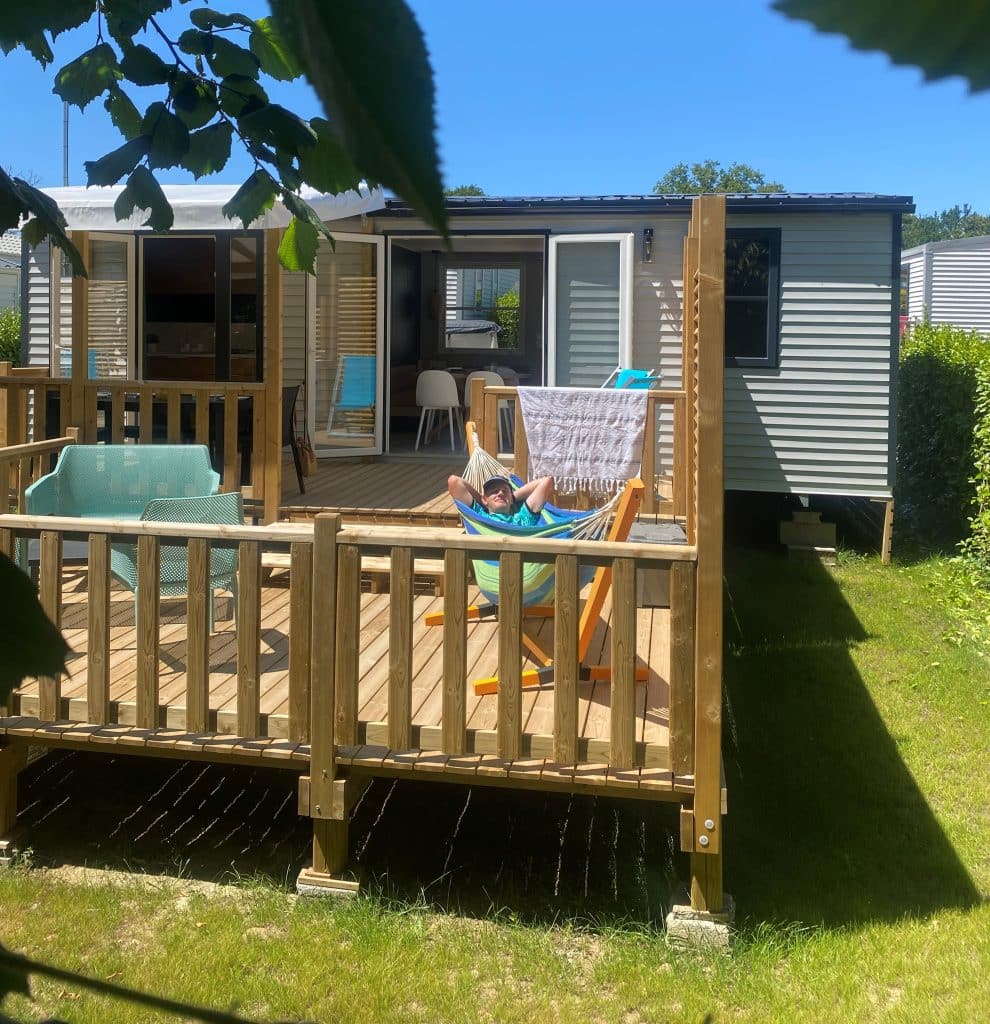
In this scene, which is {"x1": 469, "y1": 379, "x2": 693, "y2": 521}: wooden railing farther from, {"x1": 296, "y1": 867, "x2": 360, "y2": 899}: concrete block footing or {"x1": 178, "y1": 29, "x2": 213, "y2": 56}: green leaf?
{"x1": 178, "y1": 29, "x2": 213, "y2": 56}: green leaf

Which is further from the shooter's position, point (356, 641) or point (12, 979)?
point (356, 641)

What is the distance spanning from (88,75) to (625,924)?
12.0 feet

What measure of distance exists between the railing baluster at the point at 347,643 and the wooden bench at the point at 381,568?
67.0 inches

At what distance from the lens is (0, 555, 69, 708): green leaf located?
0.29 meters

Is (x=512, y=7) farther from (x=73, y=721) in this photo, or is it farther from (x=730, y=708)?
(x=730, y=708)

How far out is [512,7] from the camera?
0.28m

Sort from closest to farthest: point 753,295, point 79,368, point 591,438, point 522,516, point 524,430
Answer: point 522,516, point 591,438, point 524,430, point 79,368, point 753,295

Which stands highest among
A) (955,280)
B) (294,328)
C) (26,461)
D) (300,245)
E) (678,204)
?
(955,280)

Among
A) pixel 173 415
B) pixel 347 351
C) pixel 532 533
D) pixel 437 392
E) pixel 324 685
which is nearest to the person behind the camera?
pixel 324 685

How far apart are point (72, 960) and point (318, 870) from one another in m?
0.86

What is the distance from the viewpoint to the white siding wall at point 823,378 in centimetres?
1023

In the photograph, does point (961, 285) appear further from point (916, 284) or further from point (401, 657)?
point (401, 657)

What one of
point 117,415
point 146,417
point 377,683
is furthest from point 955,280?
point 377,683

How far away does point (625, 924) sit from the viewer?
415cm
